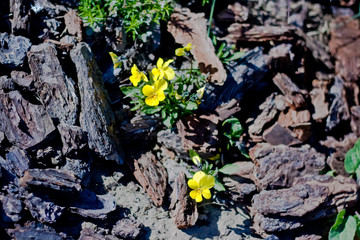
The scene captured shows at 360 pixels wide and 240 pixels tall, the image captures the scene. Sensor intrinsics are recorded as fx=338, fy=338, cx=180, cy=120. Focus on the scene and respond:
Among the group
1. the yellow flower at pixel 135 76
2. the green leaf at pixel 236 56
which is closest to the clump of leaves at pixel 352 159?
the green leaf at pixel 236 56

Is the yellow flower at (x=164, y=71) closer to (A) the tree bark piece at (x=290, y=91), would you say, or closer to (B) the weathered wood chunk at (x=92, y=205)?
(B) the weathered wood chunk at (x=92, y=205)

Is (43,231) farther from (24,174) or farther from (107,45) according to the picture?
(107,45)

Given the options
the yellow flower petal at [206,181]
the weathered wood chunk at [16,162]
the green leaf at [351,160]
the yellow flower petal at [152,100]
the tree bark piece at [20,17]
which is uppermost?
the tree bark piece at [20,17]

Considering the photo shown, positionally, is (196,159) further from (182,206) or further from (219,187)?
(182,206)

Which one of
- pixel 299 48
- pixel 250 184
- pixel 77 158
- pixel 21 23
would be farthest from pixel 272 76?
pixel 21 23

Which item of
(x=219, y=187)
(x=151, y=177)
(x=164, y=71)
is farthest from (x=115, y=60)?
(x=219, y=187)

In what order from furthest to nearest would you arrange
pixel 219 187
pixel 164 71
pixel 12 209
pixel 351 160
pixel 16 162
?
pixel 351 160 < pixel 219 187 < pixel 164 71 < pixel 16 162 < pixel 12 209
